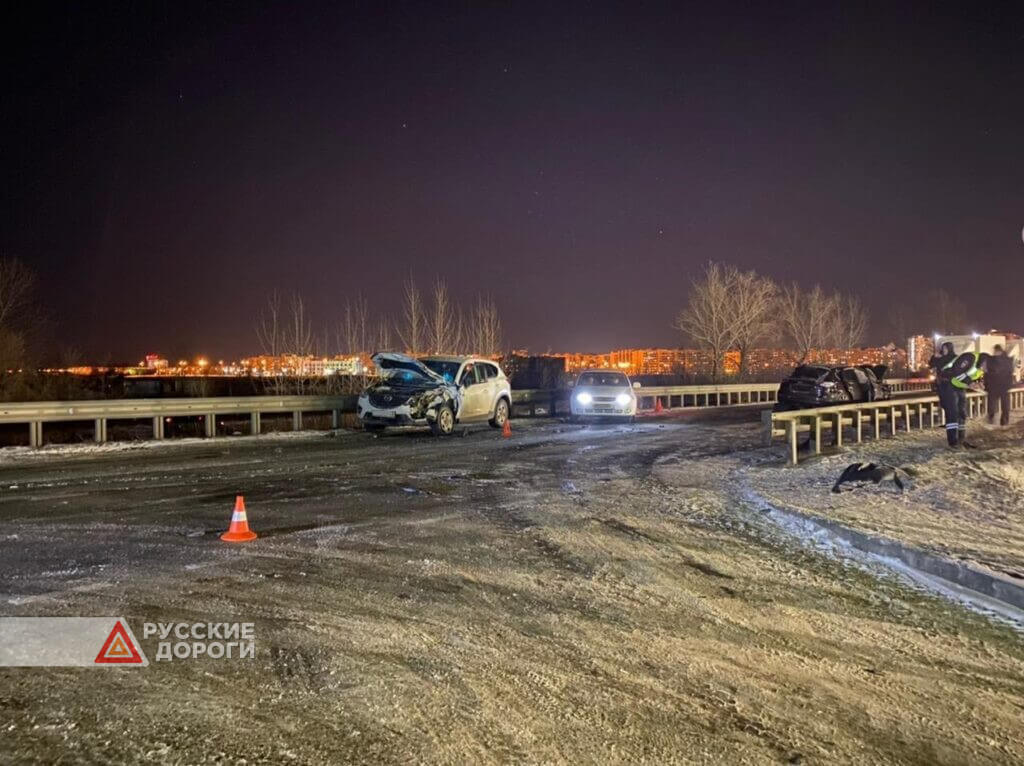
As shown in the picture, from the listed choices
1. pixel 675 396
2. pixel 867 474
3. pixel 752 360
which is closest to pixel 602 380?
pixel 867 474

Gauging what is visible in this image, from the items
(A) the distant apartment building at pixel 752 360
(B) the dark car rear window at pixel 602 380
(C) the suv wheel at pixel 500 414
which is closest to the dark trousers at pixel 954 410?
(B) the dark car rear window at pixel 602 380

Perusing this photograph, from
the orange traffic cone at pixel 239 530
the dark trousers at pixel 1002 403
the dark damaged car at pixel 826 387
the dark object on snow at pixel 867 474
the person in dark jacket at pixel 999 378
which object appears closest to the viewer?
the orange traffic cone at pixel 239 530

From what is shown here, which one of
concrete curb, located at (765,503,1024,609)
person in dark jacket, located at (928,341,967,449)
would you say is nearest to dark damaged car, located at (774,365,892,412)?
person in dark jacket, located at (928,341,967,449)

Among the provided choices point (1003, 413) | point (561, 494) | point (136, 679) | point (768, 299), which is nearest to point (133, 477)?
point (561, 494)

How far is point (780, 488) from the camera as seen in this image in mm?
10750

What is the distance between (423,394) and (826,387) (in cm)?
1218

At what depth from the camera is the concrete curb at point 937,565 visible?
18.7 ft

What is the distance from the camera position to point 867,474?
10.4 m

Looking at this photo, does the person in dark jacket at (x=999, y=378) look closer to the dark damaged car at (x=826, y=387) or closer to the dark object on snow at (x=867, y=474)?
the dark damaged car at (x=826, y=387)

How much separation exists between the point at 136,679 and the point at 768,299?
192 feet

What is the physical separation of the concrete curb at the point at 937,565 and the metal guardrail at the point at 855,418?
5.46m

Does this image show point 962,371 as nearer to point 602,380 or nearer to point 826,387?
point 826,387

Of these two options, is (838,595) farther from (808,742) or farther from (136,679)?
(136,679)

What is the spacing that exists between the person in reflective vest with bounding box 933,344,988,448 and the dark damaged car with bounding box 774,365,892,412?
696cm
